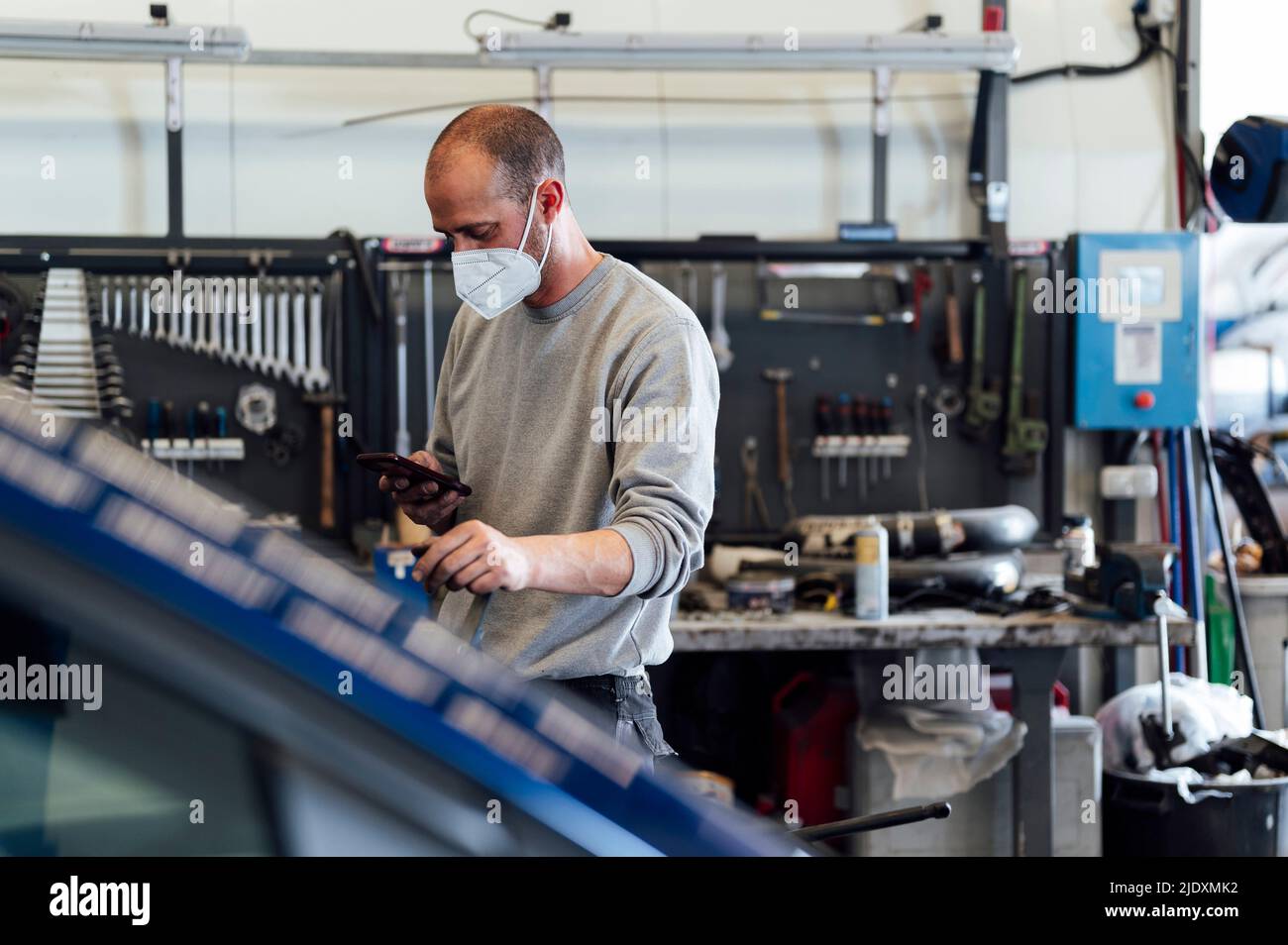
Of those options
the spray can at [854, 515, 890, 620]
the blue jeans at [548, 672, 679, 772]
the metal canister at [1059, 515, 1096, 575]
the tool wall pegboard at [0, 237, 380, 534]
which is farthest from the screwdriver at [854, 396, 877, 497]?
the blue jeans at [548, 672, 679, 772]

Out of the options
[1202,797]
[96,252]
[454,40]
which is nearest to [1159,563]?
[1202,797]

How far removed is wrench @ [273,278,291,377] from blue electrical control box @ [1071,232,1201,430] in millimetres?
2296

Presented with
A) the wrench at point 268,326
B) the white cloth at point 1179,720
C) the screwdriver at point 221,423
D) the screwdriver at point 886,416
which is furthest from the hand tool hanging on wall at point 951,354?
the screwdriver at point 221,423

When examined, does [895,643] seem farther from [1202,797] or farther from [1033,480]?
[1033,480]

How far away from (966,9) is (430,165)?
10.0ft

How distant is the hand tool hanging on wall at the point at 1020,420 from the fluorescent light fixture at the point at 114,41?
2304 mm

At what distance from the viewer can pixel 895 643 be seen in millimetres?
2781

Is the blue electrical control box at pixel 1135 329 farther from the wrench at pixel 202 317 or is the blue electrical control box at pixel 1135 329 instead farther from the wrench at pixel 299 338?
the wrench at pixel 202 317

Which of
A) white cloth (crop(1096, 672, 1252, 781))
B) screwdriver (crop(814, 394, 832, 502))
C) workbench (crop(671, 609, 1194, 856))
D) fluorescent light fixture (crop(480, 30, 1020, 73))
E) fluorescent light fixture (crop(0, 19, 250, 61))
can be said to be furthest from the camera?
screwdriver (crop(814, 394, 832, 502))

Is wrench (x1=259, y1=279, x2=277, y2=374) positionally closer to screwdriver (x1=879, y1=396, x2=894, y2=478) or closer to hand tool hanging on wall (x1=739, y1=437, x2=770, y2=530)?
hand tool hanging on wall (x1=739, y1=437, x2=770, y2=530)

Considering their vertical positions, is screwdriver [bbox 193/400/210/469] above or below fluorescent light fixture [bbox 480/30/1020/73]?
below

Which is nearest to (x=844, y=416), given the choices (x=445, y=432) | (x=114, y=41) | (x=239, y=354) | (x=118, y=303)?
(x=239, y=354)

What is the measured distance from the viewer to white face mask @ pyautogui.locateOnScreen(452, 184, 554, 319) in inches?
57.1
